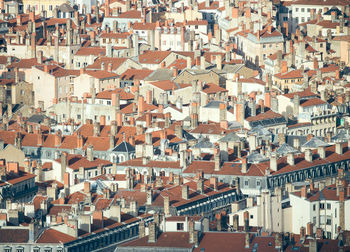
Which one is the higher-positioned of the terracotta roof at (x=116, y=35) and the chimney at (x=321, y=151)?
the chimney at (x=321, y=151)

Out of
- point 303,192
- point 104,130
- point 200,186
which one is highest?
point 303,192

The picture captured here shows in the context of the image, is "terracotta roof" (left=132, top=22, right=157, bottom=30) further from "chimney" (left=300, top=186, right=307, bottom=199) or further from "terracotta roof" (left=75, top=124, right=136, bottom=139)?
"chimney" (left=300, top=186, right=307, bottom=199)

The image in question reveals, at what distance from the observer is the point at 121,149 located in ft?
462

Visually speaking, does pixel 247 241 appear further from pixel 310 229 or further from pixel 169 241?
pixel 310 229

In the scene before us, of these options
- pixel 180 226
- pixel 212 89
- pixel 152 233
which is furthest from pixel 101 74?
pixel 152 233

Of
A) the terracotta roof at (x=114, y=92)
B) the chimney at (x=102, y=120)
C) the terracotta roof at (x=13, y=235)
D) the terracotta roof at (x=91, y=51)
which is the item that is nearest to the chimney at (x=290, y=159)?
the chimney at (x=102, y=120)

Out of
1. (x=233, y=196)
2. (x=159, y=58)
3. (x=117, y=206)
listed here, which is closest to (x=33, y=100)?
(x=159, y=58)

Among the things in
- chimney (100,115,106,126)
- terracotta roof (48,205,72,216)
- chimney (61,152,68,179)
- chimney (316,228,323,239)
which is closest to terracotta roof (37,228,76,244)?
terracotta roof (48,205,72,216)

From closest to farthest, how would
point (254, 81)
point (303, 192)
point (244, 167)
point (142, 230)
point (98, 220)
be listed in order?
point (142, 230), point (98, 220), point (303, 192), point (244, 167), point (254, 81)

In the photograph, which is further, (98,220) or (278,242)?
(98,220)

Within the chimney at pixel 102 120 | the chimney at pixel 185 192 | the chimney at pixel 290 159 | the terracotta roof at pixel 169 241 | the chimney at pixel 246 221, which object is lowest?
the chimney at pixel 102 120

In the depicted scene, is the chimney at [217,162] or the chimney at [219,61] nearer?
the chimney at [217,162]

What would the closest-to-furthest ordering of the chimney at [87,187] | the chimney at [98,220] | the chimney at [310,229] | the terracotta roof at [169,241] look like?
the terracotta roof at [169,241] < the chimney at [310,229] < the chimney at [98,220] < the chimney at [87,187]

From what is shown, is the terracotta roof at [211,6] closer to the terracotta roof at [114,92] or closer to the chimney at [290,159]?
the terracotta roof at [114,92]
